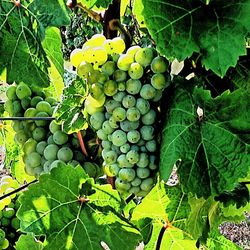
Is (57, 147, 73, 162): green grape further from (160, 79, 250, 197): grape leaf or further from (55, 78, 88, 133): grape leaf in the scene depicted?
(160, 79, 250, 197): grape leaf

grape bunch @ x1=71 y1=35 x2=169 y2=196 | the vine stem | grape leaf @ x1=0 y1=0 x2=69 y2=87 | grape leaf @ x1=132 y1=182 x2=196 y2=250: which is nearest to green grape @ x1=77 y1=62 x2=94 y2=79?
grape bunch @ x1=71 y1=35 x2=169 y2=196

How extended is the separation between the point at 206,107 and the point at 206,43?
10 cm

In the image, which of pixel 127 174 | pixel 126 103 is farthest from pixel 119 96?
pixel 127 174

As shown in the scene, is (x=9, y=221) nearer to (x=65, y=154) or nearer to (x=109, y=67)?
(x=65, y=154)

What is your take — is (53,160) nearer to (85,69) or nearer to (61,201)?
(61,201)

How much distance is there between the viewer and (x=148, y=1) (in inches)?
32.1

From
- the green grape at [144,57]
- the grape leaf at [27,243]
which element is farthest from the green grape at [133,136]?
the grape leaf at [27,243]

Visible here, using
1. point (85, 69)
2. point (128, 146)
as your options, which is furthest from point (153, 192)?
point (85, 69)

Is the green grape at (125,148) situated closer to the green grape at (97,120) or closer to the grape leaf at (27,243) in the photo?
the green grape at (97,120)

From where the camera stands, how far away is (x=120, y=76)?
86 cm

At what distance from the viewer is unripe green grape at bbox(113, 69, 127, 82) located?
861mm

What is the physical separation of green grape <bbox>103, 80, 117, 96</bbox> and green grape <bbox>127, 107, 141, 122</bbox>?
37mm

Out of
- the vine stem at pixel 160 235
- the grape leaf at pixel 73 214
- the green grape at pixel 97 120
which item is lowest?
the vine stem at pixel 160 235

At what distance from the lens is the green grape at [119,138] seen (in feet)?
2.84
